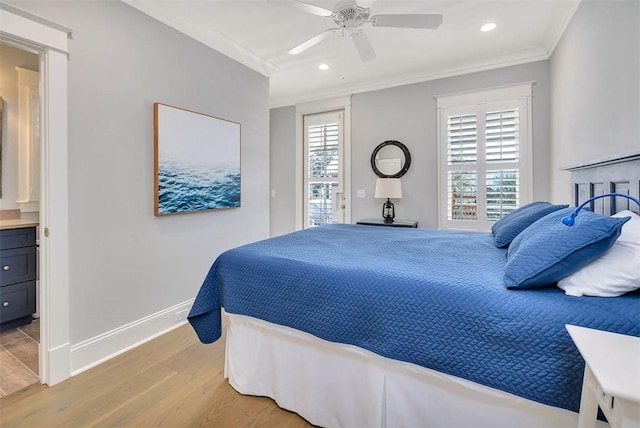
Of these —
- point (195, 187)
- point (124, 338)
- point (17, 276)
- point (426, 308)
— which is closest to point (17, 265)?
point (17, 276)

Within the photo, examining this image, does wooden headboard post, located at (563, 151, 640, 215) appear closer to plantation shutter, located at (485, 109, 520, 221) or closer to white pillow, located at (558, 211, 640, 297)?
white pillow, located at (558, 211, 640, 297)

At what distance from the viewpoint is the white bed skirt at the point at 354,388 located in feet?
3.84

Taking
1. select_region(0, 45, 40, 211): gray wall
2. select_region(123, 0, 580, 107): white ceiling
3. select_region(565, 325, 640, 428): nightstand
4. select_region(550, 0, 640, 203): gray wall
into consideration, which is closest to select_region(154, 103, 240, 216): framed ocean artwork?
select_region(123, 0, 580, 107): white ceiling

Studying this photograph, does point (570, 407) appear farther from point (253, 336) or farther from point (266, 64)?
point (266, 64)

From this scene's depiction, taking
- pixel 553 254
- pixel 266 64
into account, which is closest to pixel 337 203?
pixel 266 64

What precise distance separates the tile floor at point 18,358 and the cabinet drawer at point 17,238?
2.40 feet

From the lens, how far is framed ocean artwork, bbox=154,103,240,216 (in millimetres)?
2541

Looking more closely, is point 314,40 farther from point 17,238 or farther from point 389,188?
point 17,238

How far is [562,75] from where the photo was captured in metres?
2.87

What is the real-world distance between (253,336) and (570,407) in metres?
1.42

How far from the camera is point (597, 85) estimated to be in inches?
82.9

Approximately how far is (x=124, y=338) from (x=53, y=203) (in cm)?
110

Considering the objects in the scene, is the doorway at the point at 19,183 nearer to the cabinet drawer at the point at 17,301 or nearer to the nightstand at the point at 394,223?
the cabinet drawer at the point at 17,301

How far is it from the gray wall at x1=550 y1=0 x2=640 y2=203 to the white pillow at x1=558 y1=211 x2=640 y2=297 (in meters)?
0.91
